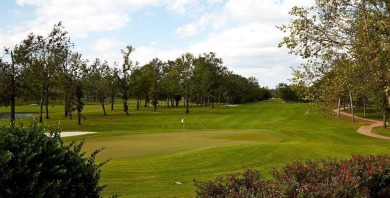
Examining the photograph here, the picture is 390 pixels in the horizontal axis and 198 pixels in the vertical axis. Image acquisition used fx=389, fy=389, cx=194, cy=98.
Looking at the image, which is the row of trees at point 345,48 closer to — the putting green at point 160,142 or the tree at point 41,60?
the putting green at point 160,142

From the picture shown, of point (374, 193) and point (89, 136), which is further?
point (89, 136)

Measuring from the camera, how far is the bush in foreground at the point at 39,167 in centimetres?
632

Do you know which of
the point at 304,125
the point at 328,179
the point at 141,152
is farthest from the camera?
the point at 304,125

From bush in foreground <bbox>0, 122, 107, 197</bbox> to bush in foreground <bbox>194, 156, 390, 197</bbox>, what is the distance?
2.34 meters

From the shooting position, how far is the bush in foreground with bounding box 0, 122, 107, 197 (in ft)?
20.7

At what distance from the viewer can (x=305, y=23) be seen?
62.5 ft

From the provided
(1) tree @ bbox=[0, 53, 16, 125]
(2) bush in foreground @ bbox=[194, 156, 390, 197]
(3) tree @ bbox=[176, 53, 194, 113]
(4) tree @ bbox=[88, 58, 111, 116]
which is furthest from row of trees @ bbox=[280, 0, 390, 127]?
(3) tree @ bbox=[176, 53, 194, 113]

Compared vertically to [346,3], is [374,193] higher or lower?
lower

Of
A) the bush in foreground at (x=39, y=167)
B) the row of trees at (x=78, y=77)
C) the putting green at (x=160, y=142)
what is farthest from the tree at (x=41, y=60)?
the bush in foreground at (x=39, y=167)

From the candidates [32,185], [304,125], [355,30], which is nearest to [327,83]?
[355,30]

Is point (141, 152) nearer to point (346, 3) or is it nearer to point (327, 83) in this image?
point (327, 83)

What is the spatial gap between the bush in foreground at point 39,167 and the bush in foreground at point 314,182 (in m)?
2.34

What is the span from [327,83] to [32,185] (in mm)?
15533

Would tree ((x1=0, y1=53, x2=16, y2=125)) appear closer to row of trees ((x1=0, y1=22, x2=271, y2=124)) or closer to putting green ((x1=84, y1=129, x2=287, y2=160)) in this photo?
row of trees ((x1=0, y1=22, x2=271, y2=124))
